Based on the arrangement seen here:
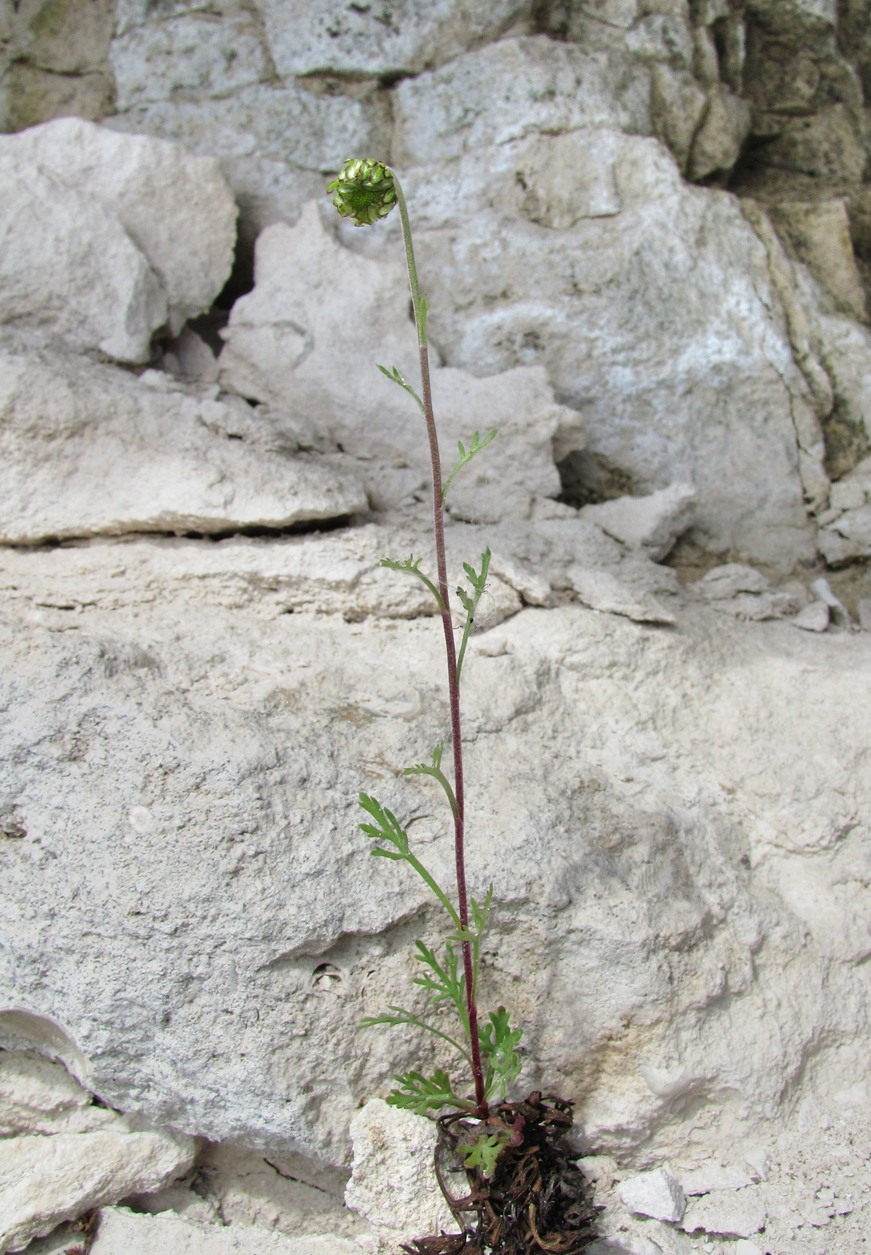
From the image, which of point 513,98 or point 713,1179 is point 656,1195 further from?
point 513,98

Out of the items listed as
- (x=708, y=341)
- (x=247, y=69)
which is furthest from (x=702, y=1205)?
(x=247, y=69)

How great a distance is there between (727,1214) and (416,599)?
4.09 feet

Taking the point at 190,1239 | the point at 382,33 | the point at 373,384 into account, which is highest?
the point at 382,33

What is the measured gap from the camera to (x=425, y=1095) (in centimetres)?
161

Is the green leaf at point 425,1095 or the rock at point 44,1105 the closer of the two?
the green leaf at point 425,1095

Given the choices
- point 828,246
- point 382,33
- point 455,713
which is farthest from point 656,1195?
point 382,33

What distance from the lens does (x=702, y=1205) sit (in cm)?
170

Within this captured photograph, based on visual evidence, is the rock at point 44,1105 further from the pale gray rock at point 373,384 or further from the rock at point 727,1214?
the pale gray rock at point 373,384

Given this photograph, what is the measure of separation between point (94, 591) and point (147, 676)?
0.98 ft

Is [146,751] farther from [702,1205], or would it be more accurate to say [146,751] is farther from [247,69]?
[247,69]

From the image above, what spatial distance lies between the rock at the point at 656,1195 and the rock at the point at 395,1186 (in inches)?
11.9

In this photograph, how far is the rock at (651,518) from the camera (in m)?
2.42

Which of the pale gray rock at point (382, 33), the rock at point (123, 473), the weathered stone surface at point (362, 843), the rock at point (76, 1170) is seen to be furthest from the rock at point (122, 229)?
the rock at point (76, 1170)

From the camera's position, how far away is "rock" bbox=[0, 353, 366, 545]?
216 centimetres
